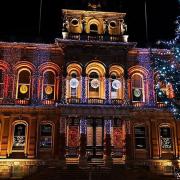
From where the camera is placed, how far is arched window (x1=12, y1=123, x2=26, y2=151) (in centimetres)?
2870

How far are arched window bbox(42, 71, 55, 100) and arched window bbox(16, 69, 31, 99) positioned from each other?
1.51 m

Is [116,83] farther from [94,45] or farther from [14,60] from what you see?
[14,60]

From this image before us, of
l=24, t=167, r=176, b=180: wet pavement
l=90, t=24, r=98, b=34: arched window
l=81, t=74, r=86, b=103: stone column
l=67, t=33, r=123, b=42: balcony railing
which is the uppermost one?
l=90, t=24, r=98, b=34: arched window

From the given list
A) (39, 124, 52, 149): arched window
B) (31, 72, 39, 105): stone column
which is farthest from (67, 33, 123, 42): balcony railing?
(39, 124, 52, 149): arched window

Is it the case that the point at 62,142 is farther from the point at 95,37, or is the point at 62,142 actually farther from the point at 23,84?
the point at 95,37

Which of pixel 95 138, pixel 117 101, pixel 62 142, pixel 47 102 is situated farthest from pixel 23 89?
pixel 117 101

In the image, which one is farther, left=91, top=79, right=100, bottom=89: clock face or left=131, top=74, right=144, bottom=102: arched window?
left=131, top=74, right=144, bottom=102: arched window

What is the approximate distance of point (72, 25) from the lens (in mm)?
31641

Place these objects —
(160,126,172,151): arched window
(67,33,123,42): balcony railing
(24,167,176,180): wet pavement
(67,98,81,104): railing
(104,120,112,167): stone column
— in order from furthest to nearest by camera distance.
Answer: (67,33,123,42): balcony railing
(160,126,172,151): arched window
(67,98,81,104): railing
(104,120,112,167): stone column
(24,167,176,180): wet pavement

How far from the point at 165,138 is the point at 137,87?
564cm

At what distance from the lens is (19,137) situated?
94.8ft

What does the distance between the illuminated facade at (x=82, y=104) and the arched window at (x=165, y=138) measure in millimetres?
94

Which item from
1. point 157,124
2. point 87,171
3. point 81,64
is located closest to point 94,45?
point 81,64

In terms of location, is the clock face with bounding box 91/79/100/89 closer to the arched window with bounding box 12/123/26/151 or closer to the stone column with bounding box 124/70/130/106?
the stone column with bounding box 124/70/130/106
